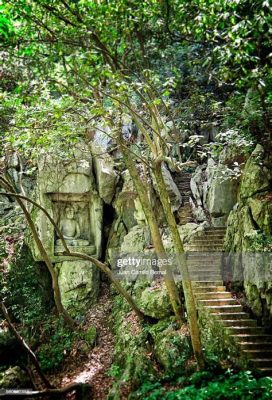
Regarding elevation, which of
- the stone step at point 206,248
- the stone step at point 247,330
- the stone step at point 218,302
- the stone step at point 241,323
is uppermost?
the stone step at point 206,248

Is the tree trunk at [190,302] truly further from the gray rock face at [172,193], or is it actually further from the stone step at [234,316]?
the gray rock face at [172,193]

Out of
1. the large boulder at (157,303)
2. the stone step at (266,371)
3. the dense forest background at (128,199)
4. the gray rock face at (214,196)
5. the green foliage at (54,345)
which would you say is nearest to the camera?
the dense forest background at (128,199)

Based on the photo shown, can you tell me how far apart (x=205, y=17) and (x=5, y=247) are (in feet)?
32.8

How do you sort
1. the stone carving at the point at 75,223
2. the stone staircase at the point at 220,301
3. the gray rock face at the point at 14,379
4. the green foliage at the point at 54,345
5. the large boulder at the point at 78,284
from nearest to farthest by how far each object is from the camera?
the stone staircase at the point at 220,301 → the gray rock face at the point at 14,379 → the green foliage at the point at 54,345 → the large boulder at the point at 78,284 → the stone carving at the point at 75,223

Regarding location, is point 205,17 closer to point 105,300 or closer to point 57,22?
point 57,22

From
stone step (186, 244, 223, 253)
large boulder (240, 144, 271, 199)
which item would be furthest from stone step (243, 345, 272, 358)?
stone step (186, 244, 223, 253)

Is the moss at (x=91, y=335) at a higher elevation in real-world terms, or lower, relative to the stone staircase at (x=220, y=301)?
lower

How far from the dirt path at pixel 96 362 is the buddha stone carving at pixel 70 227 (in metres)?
2.67

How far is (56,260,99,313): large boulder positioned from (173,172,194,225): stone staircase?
391 centimetres

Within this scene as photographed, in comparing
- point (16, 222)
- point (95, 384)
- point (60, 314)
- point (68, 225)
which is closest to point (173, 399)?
point (95, 384)

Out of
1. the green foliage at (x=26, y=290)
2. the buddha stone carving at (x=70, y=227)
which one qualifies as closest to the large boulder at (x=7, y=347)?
the green foliage at (x=26, y=290)

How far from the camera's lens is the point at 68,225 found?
12.5 m

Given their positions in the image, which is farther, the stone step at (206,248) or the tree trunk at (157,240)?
the stone step at (206,248)

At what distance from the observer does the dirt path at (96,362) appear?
825 cm
